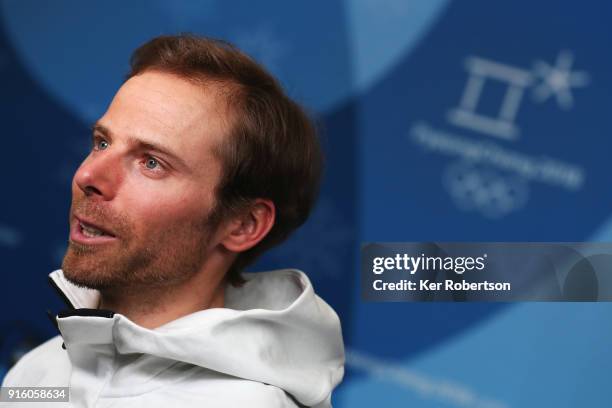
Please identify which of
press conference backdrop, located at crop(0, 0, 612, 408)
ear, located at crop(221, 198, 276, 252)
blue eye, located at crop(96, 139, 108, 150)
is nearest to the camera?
blue eye, located at crop(96, 139, 108, 150)

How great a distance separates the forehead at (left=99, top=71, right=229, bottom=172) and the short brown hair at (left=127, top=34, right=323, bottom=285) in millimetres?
26

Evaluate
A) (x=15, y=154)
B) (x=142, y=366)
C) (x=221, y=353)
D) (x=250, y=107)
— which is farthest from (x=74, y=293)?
(x=15, y=154)

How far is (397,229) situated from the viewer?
2.22m

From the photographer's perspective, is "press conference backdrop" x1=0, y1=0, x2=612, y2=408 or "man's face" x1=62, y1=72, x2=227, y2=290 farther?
"press conference backdrop" x1=0, y1=0, x2=612, y2=408

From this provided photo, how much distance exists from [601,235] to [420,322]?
0.49m

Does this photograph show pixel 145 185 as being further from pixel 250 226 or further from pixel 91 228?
pixel 250 226

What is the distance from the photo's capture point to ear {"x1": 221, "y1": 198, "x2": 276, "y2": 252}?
1.59 meters

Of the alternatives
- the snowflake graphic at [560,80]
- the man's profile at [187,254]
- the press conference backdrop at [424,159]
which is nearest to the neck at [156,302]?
the man's profile at [187,254]

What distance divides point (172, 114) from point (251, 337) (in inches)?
15.5

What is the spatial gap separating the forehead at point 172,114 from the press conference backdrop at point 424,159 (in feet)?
2.13

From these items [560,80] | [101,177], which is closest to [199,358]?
[101,177]

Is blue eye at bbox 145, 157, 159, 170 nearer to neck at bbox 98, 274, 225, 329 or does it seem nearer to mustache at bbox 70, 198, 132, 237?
mustache at bbox 70, 198, 132, 237

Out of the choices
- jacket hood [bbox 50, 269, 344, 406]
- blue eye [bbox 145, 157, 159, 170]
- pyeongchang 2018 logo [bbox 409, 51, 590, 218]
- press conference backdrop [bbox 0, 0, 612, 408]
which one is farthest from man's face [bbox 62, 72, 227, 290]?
pyeongchang 2018 logo [bbox 409, 51, 590, 218]

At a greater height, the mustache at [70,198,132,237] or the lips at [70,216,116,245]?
the mustache at [70,198,132,237]
